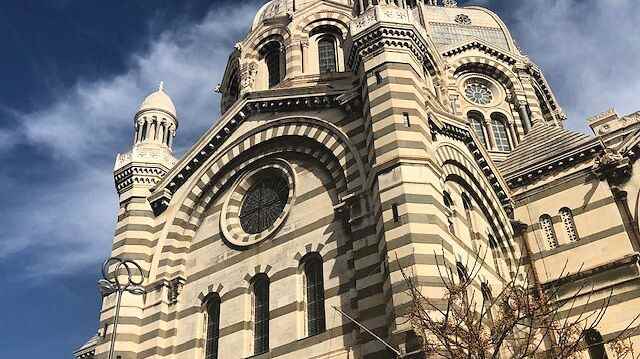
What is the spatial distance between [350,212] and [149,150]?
378 inches

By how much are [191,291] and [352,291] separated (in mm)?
6093

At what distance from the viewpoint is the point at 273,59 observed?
93.4ft

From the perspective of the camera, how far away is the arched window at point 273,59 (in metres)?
27.8

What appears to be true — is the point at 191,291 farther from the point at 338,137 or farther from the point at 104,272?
the point at 338,137

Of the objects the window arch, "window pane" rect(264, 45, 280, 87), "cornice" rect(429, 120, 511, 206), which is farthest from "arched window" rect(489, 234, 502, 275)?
"window pane" rect(264, 45, 280, 87)

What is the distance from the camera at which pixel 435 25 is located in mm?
36125

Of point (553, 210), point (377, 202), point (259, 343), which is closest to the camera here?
point (377, 202)

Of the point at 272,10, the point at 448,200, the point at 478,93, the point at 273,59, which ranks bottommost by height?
the point at 448,200

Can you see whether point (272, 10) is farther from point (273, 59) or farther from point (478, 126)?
point (478, 126)

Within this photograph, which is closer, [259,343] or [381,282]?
[381,282]

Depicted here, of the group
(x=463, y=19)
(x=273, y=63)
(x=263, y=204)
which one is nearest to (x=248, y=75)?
(x=273, y=63)

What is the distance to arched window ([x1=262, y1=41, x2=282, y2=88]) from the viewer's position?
1096 inches

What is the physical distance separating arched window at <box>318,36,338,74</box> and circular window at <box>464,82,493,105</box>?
8.68 metres

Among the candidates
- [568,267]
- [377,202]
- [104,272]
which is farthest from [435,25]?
[104,272]
